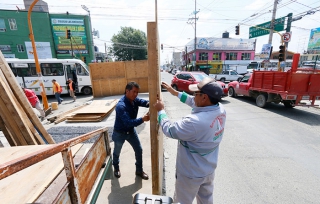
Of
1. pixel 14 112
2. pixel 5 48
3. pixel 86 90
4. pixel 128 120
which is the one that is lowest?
pixel 86 90

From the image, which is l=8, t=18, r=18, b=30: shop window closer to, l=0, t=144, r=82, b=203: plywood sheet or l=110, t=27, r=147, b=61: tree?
l=110, t=27, r=147, b=61: tree

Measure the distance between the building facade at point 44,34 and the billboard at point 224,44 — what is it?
839 inches

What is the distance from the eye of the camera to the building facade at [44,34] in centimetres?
2239

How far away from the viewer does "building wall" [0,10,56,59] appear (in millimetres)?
22297

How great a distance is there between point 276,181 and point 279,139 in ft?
6.61

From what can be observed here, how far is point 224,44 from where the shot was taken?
33469 mm

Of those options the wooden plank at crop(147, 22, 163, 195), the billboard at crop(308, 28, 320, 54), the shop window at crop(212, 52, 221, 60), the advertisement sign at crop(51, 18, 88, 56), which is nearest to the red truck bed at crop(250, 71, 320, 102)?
the wooden plank at crop(147, 22, 163, 195)

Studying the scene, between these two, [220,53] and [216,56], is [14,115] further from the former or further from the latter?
[220,53]

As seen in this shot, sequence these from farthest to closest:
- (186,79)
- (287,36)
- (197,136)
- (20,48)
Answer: (20,48) → (287,36) → (186,79) → (197,136)

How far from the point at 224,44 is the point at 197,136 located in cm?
3674

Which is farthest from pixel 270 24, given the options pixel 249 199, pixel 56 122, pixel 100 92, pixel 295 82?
pixel 56 122

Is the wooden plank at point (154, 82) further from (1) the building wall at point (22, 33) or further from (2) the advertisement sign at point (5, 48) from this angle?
(2) the advertisement sign at point (5, 48)

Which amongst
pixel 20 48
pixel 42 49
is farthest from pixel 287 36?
pixel 20 48

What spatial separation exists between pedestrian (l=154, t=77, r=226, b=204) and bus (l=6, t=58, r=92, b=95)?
1238 cm
